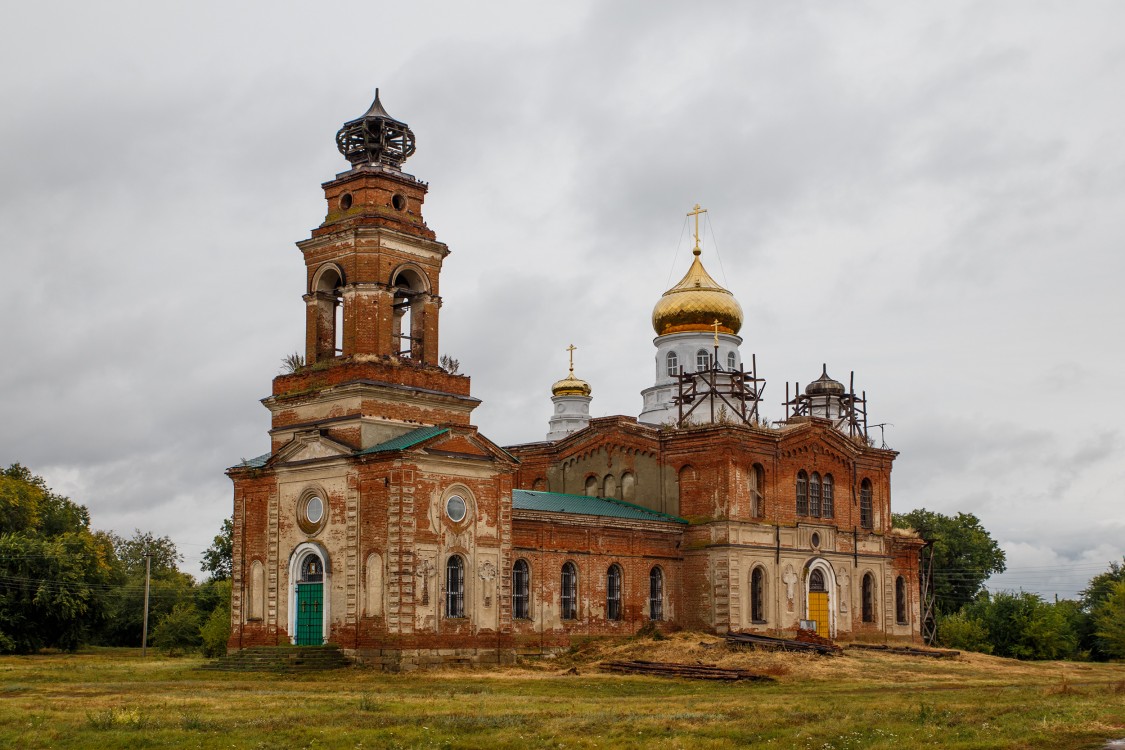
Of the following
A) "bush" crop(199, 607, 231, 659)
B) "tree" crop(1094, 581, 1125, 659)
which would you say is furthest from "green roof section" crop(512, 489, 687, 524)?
"tree" crop(1094, 581, 1125, 659)

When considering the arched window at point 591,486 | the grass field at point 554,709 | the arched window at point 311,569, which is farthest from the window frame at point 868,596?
the arched window at point 311,569

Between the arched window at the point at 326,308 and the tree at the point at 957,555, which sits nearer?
the arched window at the point at 326,308

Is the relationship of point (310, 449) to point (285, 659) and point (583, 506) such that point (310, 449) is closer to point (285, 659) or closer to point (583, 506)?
point (285, 659)

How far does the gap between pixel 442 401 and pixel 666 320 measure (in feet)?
61.8

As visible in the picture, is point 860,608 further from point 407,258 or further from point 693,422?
point 407,258

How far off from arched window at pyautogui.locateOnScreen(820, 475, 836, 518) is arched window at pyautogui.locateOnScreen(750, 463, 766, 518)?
3.82 metres

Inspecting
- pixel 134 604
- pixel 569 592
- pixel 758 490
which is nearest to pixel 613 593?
pixel 569 592

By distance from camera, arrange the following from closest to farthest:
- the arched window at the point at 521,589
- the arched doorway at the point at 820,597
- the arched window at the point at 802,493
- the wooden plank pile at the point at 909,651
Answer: the arched window at the point at 521,589 → the wooden plank pile at the point at 909,651 → the arched doorway at the point at 820,597 → the arched window at the point at 802,493

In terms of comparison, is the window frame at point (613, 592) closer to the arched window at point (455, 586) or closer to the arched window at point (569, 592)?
the arched window at point (569, 592)

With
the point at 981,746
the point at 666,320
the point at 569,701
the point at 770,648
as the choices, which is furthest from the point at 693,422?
the point at 981,746

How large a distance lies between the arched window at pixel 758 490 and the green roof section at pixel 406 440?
50.0 ft

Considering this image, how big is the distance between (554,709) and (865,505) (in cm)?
3245

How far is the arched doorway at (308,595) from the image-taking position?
38688 millimetres

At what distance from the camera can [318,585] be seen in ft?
129
